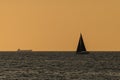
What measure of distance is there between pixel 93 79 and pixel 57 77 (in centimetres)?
731

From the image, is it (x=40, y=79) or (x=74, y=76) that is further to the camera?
(x=74, y=76)

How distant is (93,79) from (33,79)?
1025 cm

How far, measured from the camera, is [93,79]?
4067 inches

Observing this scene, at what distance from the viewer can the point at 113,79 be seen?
4060 inches

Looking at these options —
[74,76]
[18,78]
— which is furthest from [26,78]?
[74,76]

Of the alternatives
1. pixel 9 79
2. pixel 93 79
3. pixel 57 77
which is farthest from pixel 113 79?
pixel 9 79

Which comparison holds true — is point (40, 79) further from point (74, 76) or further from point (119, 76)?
point (119, 76)

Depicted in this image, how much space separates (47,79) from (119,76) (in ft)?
48.6

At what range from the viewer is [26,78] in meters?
105

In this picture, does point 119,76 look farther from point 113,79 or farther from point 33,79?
point 33,79

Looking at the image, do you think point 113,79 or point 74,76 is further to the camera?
point 74,76

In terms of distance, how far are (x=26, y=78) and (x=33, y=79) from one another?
75.7 inches

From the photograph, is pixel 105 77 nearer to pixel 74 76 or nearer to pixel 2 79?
pixel 74 76

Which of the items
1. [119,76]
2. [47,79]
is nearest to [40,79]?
[47,79]
